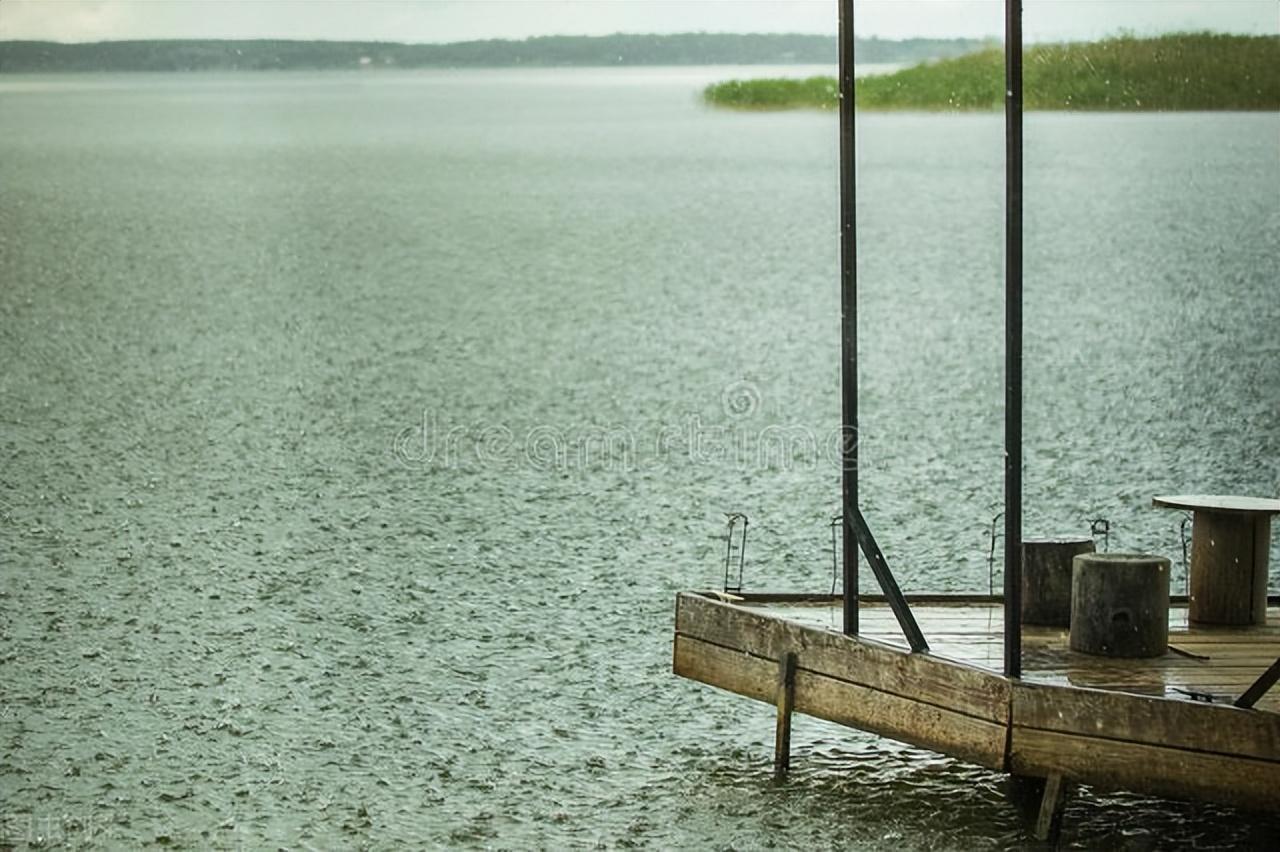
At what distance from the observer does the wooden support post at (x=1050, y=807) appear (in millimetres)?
4801

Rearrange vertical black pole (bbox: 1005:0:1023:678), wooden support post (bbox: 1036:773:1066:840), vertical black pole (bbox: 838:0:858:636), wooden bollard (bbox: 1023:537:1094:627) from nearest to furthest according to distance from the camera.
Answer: vertical black pole (bbox: 1005:0:1023:678) → wooden support post (bbox: 1036:773:1066:840) → vertical black pole (bbox: 838:0:858:636) → wooden bollard (bbox: 1023:537:1094:627)

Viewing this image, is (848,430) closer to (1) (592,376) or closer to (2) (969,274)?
(1) (592,376)


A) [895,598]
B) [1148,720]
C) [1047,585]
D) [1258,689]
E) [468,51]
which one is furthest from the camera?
[468,51]

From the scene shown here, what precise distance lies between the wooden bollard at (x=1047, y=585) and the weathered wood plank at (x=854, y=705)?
2.02 feet

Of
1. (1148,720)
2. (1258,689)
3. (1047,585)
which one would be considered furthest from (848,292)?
(1258,689)

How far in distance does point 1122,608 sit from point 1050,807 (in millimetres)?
550

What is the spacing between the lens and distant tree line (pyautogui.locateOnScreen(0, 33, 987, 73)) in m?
21.1

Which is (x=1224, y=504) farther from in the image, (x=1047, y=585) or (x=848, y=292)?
(x=848, y=292)

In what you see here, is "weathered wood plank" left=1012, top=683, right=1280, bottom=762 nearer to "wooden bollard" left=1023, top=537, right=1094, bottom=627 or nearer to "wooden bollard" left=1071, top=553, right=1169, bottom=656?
"wooden bollard" left=1071, top=553, right=1169, bottom=656

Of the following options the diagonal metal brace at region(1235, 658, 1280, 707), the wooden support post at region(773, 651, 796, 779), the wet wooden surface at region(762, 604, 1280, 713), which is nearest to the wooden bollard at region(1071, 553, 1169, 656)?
the wet wooden surface at region(762, 604, 1280, 713)

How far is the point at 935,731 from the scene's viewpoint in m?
4.92

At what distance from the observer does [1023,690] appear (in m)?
4.74

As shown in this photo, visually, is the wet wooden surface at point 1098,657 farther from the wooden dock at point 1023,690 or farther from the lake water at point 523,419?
the lake water at point 523,419

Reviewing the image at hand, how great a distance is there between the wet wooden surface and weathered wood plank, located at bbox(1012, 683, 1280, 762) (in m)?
0.08
